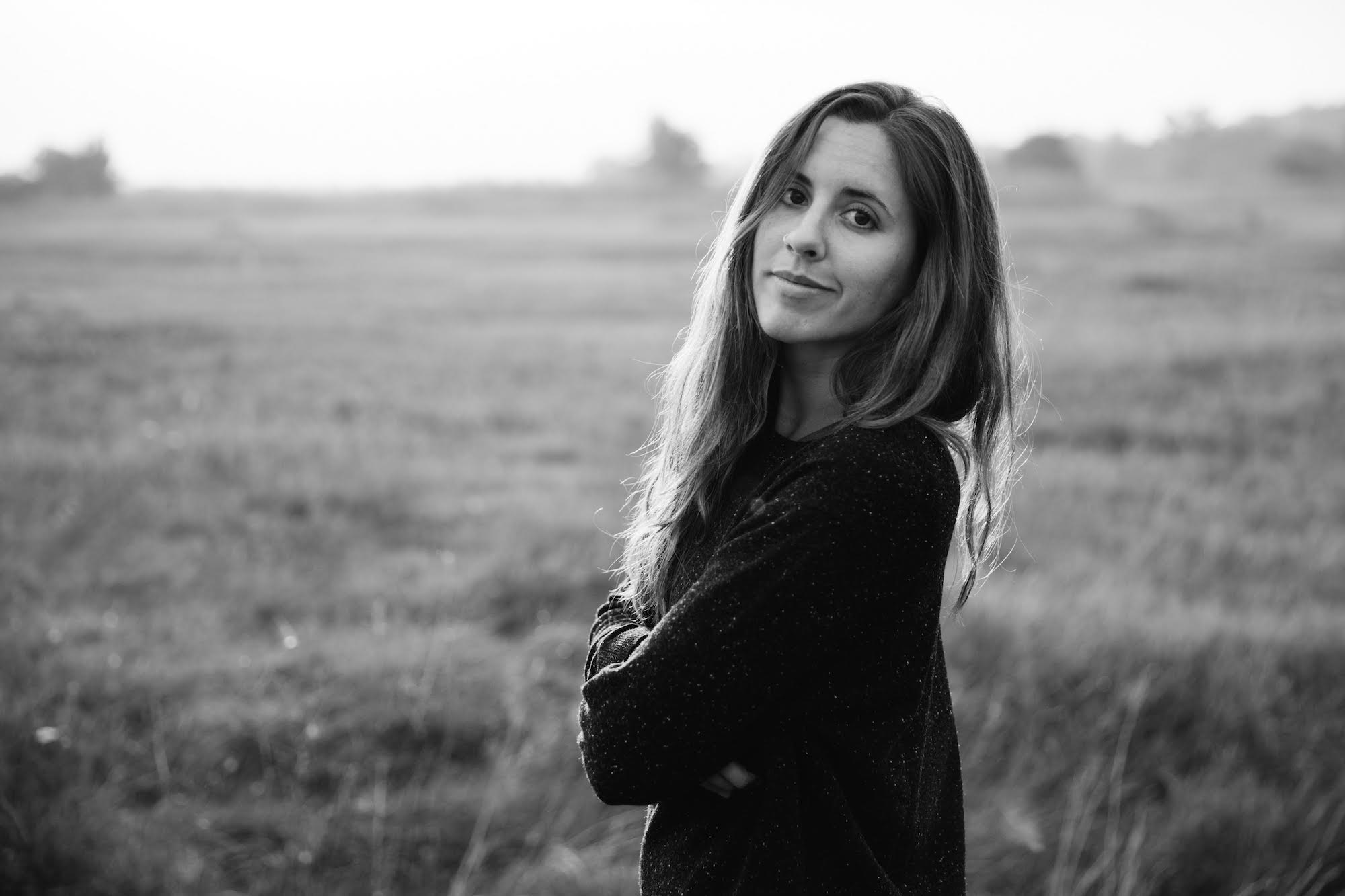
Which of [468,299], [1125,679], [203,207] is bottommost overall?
[1125,679]

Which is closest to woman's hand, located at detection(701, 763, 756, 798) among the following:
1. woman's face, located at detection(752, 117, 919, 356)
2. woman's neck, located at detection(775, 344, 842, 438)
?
woman's neck, located at detection(775, 344, 842, 438)

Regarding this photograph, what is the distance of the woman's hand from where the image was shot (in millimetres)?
1486

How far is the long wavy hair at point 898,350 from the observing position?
62.4 inches

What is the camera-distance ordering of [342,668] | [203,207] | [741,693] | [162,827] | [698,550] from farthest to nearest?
[203,207], [342,668], [162,827], [698,550], [741,693]

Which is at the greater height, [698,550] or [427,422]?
[698,550]

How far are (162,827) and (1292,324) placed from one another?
46.7ft

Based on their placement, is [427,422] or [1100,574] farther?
[427,422]

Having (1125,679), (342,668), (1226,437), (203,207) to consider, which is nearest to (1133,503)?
(1226,437)

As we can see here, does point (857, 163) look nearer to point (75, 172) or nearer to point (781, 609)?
point (781, 609)

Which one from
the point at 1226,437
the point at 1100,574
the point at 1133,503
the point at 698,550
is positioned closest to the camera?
the point at 698,550

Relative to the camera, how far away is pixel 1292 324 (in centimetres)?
1342

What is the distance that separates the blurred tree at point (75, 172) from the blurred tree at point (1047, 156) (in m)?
33.2

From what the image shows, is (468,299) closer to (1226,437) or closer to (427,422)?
(427,422)

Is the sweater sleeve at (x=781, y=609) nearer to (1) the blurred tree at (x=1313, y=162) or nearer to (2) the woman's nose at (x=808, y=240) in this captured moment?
(2) the woman's nose at (x=808, y=240)
